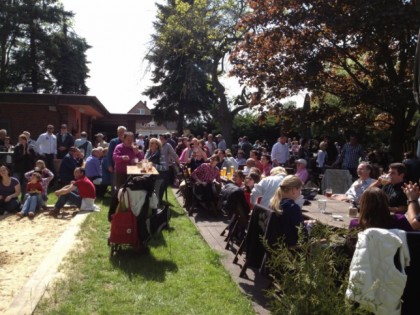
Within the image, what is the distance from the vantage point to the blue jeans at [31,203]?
977 centimetres

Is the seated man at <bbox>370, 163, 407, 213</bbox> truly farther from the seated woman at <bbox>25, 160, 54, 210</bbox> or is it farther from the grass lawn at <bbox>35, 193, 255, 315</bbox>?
the seated woman at <bbox>25, 160, 54, 210</bbox>

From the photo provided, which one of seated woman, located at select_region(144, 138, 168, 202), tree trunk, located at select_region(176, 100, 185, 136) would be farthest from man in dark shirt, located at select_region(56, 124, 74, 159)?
tree trunk, located at select_region(176, 100, 185, 136)

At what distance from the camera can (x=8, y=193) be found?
33.3 ft

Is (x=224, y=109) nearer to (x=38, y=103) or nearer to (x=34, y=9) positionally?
(x=38, y=103)

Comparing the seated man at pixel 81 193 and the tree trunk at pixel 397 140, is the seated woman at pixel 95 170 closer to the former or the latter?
the seated man at pixel 81 193

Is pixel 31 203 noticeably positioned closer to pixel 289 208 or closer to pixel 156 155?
pixel 156 155

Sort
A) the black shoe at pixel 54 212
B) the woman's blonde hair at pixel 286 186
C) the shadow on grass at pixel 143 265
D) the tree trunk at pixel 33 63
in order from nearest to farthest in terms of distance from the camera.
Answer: the woman's blonde hair at pixel 286 186
the shadow on grass at pixel 143 265
the black shoe at pixel 54 212
the tree trunk at pixel 33 63

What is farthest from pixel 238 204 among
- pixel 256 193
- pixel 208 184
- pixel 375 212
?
pixel 208 184

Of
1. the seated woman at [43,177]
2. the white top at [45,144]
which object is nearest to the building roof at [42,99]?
the white top at [45,144]

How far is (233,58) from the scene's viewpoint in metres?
13.1

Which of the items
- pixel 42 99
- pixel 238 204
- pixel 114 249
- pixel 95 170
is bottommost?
pixel 114 249

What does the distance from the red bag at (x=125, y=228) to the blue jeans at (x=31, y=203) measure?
414 cm

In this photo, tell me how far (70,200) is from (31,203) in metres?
0.81

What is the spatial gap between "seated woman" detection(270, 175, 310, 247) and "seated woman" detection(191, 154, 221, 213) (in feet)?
16.2
